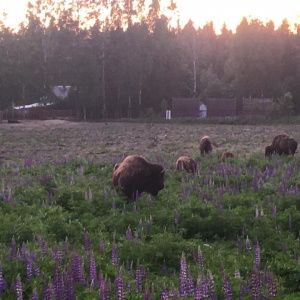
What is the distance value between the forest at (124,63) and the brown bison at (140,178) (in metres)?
49.0

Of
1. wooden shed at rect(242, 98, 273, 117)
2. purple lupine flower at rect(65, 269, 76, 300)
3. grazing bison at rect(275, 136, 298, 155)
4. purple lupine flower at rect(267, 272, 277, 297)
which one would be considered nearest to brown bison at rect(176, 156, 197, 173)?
grazing bison at rect(275, 136, 298, 155)

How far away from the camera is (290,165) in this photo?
41.6 feet

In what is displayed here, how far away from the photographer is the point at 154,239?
6.55 m

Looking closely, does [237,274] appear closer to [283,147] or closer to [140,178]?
[140,178]

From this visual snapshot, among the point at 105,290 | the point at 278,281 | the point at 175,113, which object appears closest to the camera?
the point at 105,290

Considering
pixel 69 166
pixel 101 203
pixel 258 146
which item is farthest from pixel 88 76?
pixel 101 203

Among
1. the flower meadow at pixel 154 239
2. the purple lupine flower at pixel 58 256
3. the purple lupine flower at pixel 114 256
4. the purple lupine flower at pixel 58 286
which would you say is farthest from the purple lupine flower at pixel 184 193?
the purple lupine flower at pixel 58 286

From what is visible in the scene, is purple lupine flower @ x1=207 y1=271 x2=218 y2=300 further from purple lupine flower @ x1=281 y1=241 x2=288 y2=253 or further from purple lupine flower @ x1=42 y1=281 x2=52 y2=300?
purple lupine flower @ x1=281 y1=241 x2=288 y2=253

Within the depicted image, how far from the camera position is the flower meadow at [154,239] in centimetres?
478

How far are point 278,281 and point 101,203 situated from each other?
4004 millimetres

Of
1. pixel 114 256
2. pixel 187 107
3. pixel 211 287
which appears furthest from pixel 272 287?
pixel 187 107

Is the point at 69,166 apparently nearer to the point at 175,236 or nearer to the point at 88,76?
the point at 175,236

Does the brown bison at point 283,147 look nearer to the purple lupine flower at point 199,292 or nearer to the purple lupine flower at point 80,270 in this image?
the purple lupine flower at point 80,270

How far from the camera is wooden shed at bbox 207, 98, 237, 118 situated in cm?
5575
